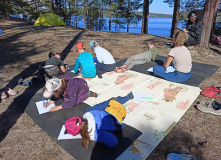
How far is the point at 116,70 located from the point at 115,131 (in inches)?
102

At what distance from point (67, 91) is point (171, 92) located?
2307 mm

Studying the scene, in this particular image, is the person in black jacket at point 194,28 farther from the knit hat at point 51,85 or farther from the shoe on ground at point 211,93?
the knit hat at point 51,85

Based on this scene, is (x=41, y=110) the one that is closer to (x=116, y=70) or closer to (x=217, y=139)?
(x=116, y=70)

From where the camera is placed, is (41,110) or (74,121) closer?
(74,121)

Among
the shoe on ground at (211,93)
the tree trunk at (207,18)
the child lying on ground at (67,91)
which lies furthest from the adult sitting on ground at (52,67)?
the tree trunk at (207,18)

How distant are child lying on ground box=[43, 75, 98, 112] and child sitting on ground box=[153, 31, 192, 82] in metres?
1.96

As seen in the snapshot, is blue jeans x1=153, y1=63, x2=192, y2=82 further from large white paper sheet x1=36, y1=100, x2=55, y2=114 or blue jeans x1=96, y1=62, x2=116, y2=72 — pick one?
large white paper sheet x1=36, y1=100, x2=55, y2=114

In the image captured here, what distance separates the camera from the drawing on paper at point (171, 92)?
3260mm

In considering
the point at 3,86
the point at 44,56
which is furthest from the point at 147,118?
the point at 44,56

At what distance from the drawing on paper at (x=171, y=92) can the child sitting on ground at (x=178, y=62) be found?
30 centimetres

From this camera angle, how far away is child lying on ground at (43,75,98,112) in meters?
2.42

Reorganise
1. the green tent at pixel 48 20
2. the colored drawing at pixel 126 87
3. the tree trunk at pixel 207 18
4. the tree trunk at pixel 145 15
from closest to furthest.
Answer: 1. the colored drawing at pixel 126 87
2. the tree trunk at pixel 207 18
3. the green tent at pixel 48 20
4. the tree trunk at pixel 145 15

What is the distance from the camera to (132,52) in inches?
272

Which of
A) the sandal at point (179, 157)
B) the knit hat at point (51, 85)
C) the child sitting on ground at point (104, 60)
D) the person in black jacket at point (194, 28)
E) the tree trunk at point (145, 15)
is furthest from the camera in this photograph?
the tree trunk at point (145, 15)
